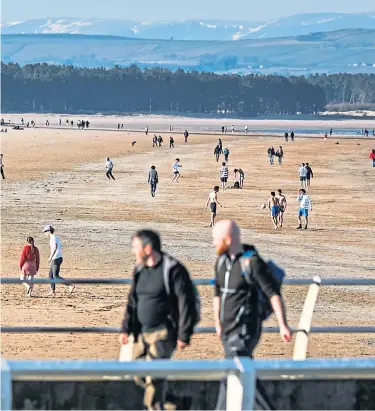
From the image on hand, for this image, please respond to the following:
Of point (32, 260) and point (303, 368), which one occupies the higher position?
point (303, 368)

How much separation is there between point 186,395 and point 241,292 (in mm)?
744

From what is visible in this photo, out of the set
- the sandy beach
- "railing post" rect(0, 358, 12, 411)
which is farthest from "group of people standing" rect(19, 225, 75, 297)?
"railing post" rect(0, 358, 12, 411)

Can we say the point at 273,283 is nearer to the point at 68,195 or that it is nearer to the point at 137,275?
the point at 137,275

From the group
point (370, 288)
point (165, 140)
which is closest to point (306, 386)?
point (370, 288)

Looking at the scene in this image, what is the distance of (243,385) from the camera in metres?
6.54

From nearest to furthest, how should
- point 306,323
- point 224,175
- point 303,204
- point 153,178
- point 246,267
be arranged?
point 246,267, point 306,323, point 303,204, point 153,178, point 224,175

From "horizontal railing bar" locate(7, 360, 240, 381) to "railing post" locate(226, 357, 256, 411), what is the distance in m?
0.04

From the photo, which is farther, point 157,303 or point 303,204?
point 303,204

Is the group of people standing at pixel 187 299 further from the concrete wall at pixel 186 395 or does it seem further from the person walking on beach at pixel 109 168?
the person walking on beach at pixel 109 168

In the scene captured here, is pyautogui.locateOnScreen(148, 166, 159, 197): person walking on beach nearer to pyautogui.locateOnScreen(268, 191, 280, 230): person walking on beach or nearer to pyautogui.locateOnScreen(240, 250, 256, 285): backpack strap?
pyautogui.locateOnScreen(268, 191, 280, 230): person walking on beach

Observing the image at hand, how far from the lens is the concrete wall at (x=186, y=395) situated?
7.70 metres

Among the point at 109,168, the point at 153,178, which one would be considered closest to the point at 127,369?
the point at 153,178

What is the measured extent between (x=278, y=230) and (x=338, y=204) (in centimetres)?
958

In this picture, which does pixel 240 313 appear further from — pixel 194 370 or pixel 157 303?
pixel 194 370
